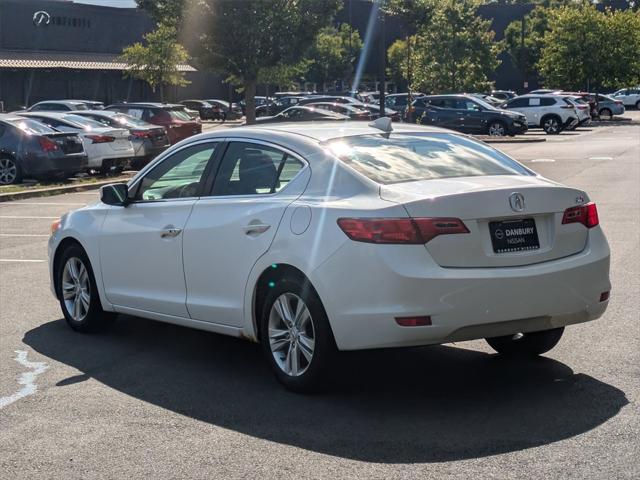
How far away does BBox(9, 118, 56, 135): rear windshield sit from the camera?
22.6 metres

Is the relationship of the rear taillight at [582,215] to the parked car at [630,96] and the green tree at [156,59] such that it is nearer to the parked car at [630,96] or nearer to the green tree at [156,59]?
the green tree at [156,59]

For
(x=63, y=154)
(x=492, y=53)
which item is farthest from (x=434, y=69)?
(x=63, y=154)

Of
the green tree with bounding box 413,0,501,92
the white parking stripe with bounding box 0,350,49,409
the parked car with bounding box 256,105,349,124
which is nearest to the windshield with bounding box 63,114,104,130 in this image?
the parked car with bounding box 256,105,349,124

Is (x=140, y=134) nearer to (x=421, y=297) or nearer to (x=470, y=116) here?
(x=470, y=116)

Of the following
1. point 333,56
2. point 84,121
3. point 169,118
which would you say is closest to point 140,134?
point 84,121

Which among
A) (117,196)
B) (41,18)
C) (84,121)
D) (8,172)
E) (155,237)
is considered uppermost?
(41,18)

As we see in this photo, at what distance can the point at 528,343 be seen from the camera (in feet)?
23.3

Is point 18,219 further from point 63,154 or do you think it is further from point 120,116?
point 120,116

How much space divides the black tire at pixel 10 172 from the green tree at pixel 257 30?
62.8 ft

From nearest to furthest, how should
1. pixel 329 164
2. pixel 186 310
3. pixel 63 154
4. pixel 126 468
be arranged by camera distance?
1. pixel 126 468
2. pixel 329 164
3. pixel 186 310
4. pixel 63 154

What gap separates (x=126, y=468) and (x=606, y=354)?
11.7ft

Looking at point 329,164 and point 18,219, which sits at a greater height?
point 329,164

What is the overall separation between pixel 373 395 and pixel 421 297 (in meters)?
0.84

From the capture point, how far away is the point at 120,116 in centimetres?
2714
